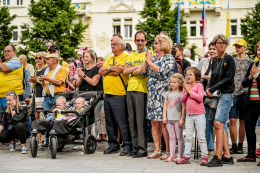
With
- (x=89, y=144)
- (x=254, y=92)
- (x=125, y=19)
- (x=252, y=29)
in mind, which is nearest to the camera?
(x=254, y=92)

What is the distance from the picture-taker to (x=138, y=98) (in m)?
7.69

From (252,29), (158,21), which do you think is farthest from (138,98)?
(252,29)

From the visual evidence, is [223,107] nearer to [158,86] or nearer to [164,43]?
[158,86]

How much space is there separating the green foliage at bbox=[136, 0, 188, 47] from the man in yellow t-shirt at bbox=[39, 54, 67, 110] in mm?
25268

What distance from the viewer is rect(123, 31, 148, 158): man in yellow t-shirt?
769 cm

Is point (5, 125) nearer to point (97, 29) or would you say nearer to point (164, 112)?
point (164, 112)

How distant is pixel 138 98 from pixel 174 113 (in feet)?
2.88

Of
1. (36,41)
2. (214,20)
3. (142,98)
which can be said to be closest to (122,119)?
(142,98)

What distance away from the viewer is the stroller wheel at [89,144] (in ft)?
26.2

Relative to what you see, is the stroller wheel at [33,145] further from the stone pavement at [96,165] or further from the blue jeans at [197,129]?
the blue jeans at [197,129]

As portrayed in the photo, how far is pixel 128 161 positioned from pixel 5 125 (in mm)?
3061

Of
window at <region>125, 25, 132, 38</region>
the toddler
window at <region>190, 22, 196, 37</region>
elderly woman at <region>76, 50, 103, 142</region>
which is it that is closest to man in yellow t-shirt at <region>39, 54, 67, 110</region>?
elderly woman at <region>76, 50, 103, 142</region>

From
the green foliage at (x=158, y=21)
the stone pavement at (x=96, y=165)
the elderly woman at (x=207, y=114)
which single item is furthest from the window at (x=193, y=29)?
the stone pavement at (x=96, y=165)

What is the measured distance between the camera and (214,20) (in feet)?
124
